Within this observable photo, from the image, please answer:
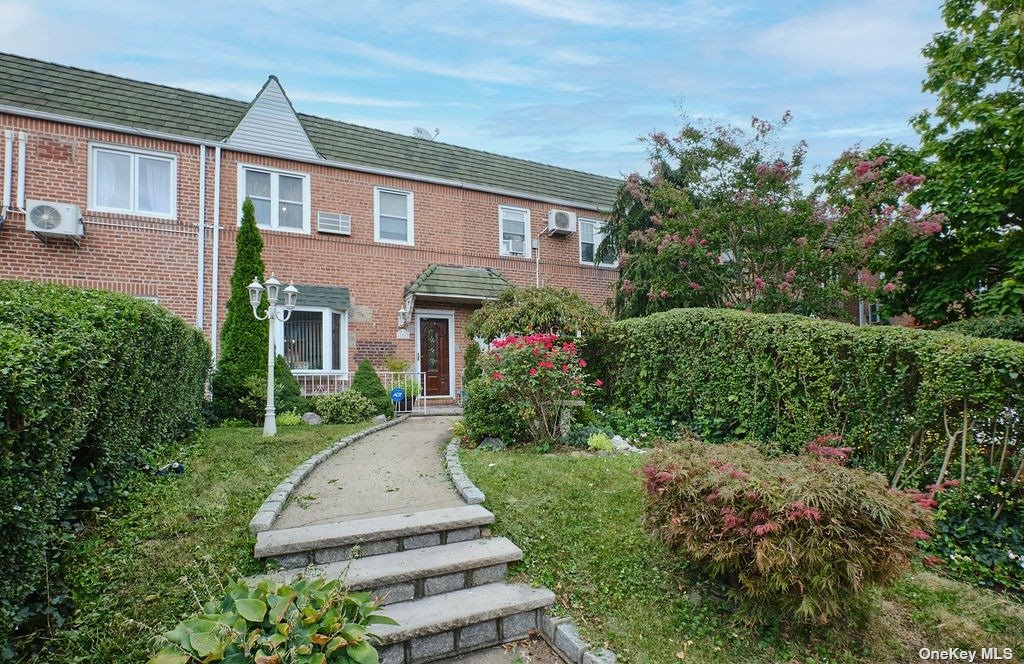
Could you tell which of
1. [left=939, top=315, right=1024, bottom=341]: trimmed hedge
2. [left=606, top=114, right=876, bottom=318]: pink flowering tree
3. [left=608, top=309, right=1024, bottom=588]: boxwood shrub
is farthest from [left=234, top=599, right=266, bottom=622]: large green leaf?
[left=939, top=315, right=1024, bottom=341]: trimmed hedge

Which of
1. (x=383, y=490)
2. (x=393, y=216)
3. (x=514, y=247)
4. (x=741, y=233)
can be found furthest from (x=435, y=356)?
(x=383, y=490)

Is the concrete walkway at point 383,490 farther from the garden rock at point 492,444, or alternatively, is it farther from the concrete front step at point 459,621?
the garden rock at point 492,444

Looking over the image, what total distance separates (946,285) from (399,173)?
13200 millimetres

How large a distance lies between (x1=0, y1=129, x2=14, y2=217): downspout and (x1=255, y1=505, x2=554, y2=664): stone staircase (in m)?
10.7

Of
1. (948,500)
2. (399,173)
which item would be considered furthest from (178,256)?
(948,500)

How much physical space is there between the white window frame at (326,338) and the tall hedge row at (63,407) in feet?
18.5

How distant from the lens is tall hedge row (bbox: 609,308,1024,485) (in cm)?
429

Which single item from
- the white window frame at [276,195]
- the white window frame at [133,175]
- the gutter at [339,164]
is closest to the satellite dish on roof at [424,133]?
the gutter at [339,164]

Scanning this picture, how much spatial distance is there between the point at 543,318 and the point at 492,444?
7.77 ft

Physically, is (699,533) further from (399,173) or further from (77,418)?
(399,173)

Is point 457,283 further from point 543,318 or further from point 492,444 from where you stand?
point 492,444

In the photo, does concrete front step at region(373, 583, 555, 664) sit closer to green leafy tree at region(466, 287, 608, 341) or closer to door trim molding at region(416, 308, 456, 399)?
green leafy tree at region(466, 287, 608, 341)

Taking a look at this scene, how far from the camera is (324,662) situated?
2.06 metres

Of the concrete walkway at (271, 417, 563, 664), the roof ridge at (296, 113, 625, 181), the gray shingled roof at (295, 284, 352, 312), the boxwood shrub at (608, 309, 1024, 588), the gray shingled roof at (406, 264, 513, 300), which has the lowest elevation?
the concrete walkway at (271, 417, 563, 664)
